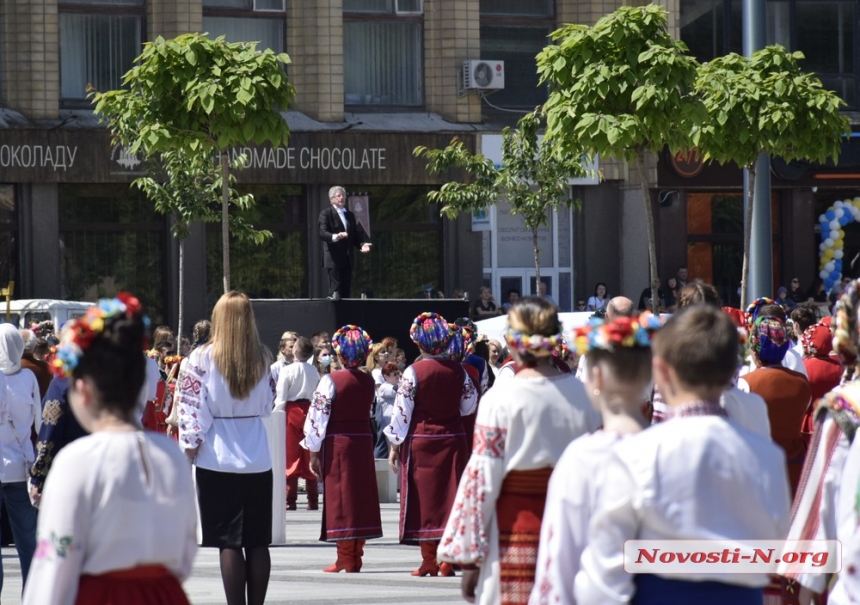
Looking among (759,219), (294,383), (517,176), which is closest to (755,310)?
(759,219)

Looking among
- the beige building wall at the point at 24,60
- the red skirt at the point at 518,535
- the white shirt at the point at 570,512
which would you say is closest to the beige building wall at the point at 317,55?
the beige building wall at the point at 24,60

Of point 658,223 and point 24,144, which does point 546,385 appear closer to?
point 24,144

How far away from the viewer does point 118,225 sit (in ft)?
92.7

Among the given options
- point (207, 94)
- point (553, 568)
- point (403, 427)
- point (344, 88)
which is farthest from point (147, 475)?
point (344, 88)

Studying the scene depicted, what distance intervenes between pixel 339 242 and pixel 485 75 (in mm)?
10357

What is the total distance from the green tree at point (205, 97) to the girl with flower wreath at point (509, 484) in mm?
10265

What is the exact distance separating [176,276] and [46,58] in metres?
4.37

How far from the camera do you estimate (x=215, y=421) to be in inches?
328

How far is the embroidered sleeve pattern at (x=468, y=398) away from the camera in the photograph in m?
11.3

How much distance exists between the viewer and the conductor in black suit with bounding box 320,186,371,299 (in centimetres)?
1986

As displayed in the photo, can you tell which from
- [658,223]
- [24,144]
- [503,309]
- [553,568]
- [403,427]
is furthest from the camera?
[658,223]

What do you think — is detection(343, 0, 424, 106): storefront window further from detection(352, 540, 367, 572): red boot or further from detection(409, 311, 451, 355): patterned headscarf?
detection(409, 311, 451, 355): patterned headscarf

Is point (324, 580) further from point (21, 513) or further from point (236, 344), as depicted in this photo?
point (236, 344)

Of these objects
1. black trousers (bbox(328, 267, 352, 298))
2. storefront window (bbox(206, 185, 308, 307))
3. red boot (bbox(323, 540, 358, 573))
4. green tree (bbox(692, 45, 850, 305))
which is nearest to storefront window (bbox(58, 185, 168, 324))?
storefront window (bbox(206, 185, 308, 307))
